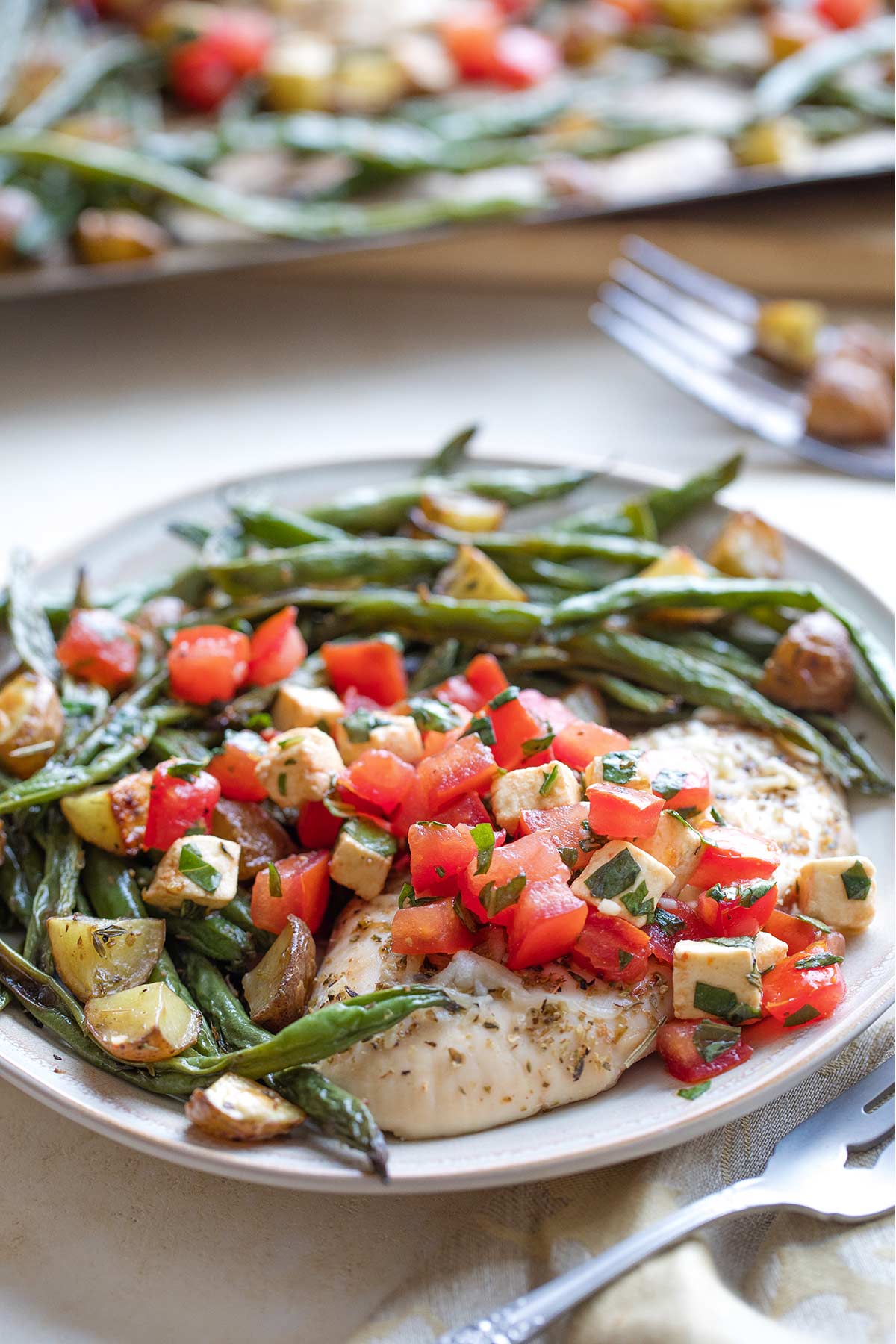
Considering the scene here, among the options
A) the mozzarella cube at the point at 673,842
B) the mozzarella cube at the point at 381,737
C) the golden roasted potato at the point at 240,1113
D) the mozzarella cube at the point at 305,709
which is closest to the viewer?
the golden roasted potato at the point at 240,1113

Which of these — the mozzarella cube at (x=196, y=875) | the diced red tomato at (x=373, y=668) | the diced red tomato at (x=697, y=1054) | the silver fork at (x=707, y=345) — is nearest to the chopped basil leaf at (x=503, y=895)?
the diced red tomato at (x=697, y=1054)

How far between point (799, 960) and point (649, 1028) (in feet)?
1.17

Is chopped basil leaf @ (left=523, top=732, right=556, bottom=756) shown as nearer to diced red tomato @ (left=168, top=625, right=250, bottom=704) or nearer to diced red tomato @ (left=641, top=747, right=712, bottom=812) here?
diced red tomato @ (left=641, top=747, right=712, bottom=812)

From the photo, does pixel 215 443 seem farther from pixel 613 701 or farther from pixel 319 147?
pixel 613 701

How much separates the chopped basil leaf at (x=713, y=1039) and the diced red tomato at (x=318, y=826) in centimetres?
102

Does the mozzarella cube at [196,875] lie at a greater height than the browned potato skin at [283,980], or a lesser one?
greater

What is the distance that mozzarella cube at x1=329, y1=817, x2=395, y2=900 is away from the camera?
284 centimetres

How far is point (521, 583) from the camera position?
3916 mm

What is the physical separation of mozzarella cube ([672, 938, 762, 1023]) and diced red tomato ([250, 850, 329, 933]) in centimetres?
89

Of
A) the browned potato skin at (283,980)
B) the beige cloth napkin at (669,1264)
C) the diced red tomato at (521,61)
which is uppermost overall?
the diced red tomato at (521,61)

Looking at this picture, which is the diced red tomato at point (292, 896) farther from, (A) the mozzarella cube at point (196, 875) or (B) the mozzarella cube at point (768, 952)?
(B) the mozzarella cube at point (768, 952)

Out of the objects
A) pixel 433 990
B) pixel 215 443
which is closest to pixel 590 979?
pixel 433 990

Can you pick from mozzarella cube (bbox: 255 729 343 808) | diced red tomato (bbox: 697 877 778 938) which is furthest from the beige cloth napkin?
mozzarella cube (bbox: 255 729 343 808)

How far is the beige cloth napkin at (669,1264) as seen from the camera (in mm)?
2227
